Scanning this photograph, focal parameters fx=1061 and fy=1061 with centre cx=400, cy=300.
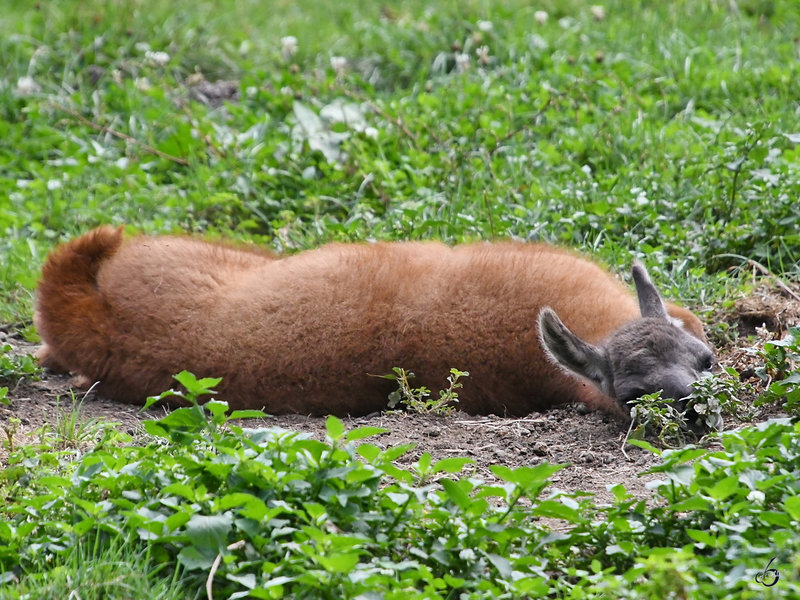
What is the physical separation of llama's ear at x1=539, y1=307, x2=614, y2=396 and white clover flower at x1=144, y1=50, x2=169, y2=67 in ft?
17.9

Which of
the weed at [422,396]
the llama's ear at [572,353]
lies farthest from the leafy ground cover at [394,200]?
the llama's ear at [572,353]

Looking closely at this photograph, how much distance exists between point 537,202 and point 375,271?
2046 mm

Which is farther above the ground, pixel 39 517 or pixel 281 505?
pixel 281 505

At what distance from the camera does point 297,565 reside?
Answer: 290cm

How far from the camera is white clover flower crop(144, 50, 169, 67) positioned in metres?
8.88

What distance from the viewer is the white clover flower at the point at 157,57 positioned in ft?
29.1

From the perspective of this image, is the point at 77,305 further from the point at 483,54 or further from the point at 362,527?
the point at 483,54

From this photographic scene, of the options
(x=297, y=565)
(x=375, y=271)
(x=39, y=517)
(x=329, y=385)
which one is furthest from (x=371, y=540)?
(x=375, y=271)

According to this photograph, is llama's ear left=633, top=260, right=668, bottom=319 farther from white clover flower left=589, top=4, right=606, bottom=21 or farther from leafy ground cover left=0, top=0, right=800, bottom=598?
white clover flower left=589, top=4, right=606, bottom=21

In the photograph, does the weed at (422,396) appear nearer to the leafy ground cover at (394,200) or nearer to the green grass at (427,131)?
the leafy ground cover at (394,200)

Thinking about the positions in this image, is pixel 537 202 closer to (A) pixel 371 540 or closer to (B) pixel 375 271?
(B) pixel 375 271

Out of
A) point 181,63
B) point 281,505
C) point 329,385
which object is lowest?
point 329,385

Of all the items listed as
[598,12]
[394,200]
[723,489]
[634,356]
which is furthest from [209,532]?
[598,12]

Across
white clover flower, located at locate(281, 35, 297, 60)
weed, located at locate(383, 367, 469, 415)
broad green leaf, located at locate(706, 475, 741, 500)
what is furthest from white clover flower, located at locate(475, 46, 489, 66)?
broad green leaf, located at locate(706, 475, 741, 500)
